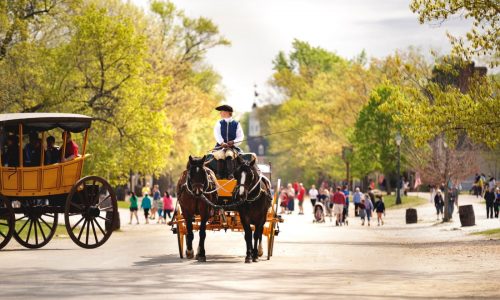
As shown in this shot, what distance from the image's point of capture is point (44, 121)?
26.4 meters

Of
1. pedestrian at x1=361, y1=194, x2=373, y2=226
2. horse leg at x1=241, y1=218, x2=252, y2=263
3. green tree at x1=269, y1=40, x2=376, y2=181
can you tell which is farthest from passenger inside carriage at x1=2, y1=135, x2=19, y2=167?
green tree at x1=269, y1=40, x2=376, y2=181

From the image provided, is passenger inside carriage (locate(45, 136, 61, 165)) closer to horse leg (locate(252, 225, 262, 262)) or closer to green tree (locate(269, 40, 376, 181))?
horse leg (locate(252, 225, 262, 262))

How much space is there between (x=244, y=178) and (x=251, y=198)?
0.43 m

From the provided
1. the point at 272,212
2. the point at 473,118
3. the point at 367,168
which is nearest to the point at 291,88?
the point at 367,168

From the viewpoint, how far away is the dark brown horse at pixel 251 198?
23.2 metres

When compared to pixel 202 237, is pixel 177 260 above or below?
below

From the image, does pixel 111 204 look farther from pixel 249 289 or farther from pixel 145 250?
pixel 249 289

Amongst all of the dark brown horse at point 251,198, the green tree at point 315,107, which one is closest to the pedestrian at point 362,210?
the dark brown horse at point 251,198

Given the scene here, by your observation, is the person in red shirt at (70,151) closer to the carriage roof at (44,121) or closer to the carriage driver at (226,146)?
the carriage roof at (44,121)

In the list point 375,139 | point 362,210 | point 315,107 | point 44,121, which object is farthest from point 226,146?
point 315,107

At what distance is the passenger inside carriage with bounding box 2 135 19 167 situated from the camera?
86.8 ft

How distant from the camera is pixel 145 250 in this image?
29953mm

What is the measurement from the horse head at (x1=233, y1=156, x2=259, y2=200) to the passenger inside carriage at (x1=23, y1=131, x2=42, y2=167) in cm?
545

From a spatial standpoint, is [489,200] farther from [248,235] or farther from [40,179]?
[248,235]
